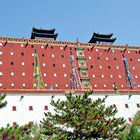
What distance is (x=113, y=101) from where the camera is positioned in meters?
39.5

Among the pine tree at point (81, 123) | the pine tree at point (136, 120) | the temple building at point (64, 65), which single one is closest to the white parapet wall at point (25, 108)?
the pine tree at point (136, 120)

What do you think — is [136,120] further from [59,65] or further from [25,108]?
[59,65]

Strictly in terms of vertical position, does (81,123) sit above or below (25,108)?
below

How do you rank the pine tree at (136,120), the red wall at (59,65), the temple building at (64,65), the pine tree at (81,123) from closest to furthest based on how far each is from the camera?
1. the pine tree at (81,123)
2. the pine tree at (136,120)
3. the red wall at (59,65)
4. the temple building at (64,65)

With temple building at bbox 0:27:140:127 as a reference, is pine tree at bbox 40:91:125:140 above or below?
below

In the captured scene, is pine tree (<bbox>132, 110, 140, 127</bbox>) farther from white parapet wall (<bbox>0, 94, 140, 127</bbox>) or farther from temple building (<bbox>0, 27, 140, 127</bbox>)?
temple building (<bbox>0, 27, 140, 127</bbox>)

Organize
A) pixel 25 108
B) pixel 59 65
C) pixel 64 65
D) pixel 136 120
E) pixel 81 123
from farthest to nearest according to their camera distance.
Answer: pixel 64 65, pixel 59 65, pixel 136 120, pixel 25 108, pixel 81 123

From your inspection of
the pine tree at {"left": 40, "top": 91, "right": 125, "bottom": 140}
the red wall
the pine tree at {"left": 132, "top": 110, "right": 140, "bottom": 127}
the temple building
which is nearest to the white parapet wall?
the pine tree at {"left": 132, "top": 110, "right": 140, "bottom": 127}

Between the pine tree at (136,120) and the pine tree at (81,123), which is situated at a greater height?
the pine tree at (136,120)

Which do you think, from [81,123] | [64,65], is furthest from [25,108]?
[64,65]

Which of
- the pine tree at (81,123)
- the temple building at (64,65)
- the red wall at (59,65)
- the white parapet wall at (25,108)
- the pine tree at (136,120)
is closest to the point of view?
the pine tree at (81,123)

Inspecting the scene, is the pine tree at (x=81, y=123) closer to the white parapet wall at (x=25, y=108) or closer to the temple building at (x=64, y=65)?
the white parapet wall at (x=25, y=108)

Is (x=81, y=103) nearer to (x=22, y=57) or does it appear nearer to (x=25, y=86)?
(x=25, y=86)

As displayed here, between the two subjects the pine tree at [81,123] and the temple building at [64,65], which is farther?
the temple building at [64,65]
